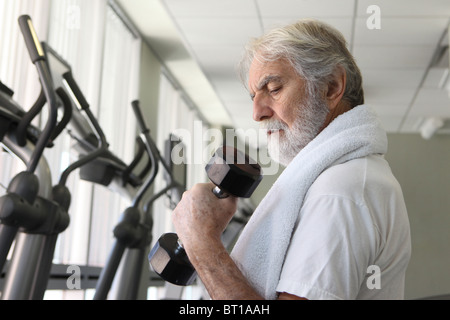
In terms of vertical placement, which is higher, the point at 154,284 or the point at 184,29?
the point at 184,29

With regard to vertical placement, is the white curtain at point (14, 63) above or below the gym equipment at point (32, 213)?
above

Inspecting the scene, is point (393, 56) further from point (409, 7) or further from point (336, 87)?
point (336, 87)

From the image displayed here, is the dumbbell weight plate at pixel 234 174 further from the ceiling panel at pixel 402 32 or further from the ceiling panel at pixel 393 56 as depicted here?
the ceiling panel at pixel 393 56

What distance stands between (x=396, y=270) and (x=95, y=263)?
3417mm

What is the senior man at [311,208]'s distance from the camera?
30.4 inches

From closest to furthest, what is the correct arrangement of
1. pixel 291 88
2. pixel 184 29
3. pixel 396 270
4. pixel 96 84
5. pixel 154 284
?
pixel 396 270 → pixel 291 88 → pixel 96 84 → pixel 184 29 → pixel 154 284

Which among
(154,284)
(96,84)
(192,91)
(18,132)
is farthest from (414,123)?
(18,132)

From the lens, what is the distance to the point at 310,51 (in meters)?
1.00

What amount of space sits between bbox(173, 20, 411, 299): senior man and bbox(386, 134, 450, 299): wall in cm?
502

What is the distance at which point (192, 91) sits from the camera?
6.89 m

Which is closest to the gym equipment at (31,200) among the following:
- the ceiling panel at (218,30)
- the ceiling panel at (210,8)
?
the ceiling panel at (210,8)

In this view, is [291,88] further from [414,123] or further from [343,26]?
[414,123]

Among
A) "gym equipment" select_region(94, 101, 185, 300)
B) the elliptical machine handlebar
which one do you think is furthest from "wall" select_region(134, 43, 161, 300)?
the elliptical machine handlebar

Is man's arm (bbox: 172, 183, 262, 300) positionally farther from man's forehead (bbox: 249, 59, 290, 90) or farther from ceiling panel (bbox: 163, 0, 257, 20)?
ceiling panel (bbox: 163, 0, 257, 20)
